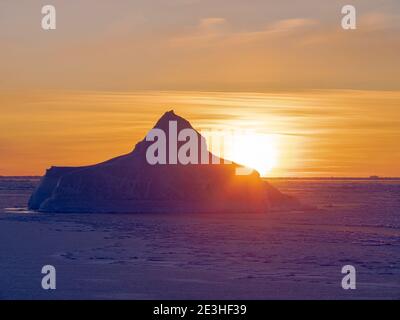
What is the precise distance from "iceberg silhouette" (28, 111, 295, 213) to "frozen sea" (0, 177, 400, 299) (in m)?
3.32

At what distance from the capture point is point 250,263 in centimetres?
1609

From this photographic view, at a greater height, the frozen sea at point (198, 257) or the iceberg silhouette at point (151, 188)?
the iceberg silhouette at point (151, 188)

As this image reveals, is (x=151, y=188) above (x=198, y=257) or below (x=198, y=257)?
above

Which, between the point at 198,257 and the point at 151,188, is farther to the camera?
the point at 151,188

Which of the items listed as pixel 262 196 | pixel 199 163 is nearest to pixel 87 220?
pixel 199 163

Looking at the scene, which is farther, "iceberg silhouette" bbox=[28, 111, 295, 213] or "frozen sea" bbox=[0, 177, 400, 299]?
"iceberg silhouette" bbox=[28, 111, 295, 213]

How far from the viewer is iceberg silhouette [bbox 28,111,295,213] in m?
30.9

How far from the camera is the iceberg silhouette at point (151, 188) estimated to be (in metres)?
30.9

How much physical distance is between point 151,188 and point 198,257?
1413 centimetres

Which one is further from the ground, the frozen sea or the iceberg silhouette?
the iceberg silhouette

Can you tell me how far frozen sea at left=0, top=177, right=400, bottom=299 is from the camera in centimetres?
1291

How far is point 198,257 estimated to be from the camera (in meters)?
16.9

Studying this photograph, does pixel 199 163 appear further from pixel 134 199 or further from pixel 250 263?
pixel 250 263

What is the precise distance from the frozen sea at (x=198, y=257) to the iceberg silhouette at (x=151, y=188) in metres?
3.32
